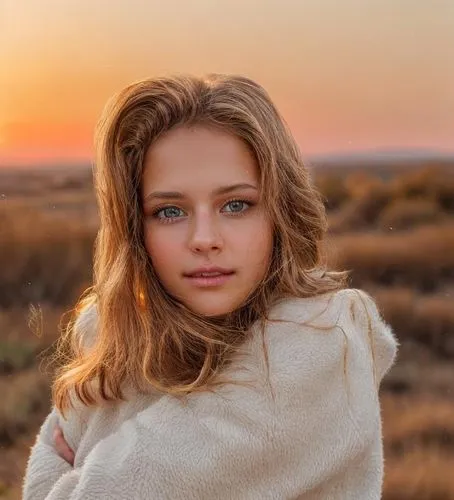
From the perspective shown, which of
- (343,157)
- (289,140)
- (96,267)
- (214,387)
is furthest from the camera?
(343,157)

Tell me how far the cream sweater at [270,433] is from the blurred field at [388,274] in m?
1.00

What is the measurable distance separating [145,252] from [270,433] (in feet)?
0.95

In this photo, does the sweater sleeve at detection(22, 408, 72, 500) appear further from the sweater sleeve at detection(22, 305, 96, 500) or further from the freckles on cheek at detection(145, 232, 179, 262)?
the freckles on cheek at detection(145, 232, 179, 262)

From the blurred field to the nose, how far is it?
3.33ft

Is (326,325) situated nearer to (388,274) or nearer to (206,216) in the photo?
(206,216)

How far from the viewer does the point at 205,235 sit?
99 cm

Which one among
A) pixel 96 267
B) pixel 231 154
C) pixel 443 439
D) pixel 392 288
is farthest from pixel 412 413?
pixel 231 154

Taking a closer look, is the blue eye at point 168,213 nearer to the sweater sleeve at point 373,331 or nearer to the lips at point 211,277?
the lips at point 211,277

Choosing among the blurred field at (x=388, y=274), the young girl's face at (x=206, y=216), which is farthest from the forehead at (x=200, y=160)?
the blurred field at (x=388, y=274)

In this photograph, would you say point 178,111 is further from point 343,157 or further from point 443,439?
point 443,439

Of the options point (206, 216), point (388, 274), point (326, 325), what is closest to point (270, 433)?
point (326, 325)

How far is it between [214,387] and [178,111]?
33 centimetres

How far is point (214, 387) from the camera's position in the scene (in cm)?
98

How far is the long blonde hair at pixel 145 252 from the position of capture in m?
1.03
